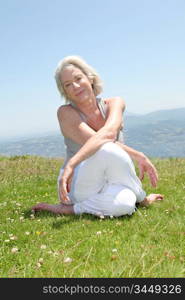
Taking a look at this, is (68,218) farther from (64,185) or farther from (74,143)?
(74,143)

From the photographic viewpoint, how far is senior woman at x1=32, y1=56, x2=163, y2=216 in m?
7.06

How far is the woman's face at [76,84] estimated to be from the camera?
24.3 feet

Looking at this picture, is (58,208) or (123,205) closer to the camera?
(123,205)

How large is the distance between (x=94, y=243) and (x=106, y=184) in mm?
2090

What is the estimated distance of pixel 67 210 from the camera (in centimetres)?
768

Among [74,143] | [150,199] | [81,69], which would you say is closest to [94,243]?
[74,143]

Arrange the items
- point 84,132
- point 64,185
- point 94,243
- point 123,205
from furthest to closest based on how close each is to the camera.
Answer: point 84,132, point 123,205, point 64,185, point 94,243

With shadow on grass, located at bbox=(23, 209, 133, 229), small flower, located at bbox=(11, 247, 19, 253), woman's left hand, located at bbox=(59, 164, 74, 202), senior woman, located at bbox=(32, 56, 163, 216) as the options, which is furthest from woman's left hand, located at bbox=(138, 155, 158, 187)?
small flower, located at bbox=(11, 247, 19, 253)

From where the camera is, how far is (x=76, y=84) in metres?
7.46

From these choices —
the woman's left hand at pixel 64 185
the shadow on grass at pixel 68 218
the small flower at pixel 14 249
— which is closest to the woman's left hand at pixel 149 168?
the shadow on grass at pixel 68 218

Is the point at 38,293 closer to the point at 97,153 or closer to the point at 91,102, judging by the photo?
the point at 97,153

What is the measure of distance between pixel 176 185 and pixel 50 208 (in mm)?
4761

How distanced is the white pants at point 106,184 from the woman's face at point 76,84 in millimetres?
1227

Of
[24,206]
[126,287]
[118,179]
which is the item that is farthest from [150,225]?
[24,206]
